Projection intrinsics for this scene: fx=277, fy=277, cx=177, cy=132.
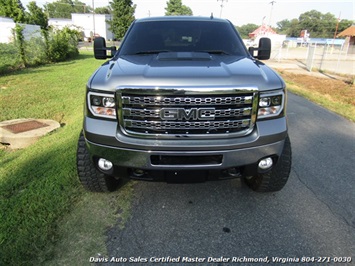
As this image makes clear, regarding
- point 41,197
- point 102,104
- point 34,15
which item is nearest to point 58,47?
point 41,197

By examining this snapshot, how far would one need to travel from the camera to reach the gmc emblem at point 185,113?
2219 millimetres

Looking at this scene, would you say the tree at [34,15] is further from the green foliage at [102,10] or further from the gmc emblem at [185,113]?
the green foliage at [102,10]

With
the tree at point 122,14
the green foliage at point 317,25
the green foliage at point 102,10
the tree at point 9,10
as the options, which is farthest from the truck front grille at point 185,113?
the green foliage at point 102,10

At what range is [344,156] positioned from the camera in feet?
13.5

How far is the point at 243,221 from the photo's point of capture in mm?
2629

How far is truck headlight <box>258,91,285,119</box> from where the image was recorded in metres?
2.34

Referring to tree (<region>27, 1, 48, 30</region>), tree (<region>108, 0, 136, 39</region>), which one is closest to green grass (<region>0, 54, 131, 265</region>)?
tree (<region>108, 0, 136, 39</region>)

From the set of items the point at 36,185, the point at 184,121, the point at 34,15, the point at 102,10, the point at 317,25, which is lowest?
the point at 36,185

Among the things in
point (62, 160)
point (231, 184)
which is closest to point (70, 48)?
point (62, 160)

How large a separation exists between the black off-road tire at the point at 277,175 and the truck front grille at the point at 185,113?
65 centimetres

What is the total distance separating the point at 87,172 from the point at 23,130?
300 centimetres

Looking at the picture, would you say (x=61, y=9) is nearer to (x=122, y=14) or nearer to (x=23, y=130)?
(x=122, y=14)

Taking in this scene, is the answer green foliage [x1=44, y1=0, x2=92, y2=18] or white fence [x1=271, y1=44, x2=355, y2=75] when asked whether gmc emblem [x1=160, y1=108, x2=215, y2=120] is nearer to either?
white fence [x1=271, y1=44, x2=355, y2=75]

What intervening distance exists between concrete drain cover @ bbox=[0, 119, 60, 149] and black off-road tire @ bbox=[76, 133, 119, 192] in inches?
101
